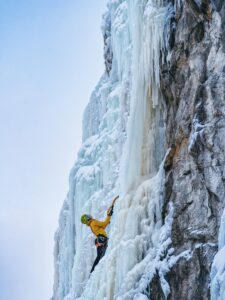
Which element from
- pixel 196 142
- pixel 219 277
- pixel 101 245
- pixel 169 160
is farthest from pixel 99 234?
pixel 219 277

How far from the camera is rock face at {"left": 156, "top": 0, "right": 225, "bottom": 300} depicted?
40.3 feet

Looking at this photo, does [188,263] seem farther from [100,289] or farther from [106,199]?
[106,199]

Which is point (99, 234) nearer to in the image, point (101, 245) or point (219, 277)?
point (101, 245)

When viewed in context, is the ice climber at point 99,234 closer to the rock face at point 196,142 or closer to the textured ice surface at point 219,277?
the rock face at point 196,142

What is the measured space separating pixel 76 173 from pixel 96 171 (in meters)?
1.20

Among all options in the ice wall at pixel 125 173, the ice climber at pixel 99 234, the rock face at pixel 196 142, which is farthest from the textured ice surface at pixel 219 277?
the ice climber at pixel 99 234

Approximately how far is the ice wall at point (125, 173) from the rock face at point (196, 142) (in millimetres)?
468

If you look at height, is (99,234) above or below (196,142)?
below

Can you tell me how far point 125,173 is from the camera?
15164 millimetres

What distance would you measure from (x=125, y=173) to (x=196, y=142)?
8.78ft

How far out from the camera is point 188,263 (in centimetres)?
1241

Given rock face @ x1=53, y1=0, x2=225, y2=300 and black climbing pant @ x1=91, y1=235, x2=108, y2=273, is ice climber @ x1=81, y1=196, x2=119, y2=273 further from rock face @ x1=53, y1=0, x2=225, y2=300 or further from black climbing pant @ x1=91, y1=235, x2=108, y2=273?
rock face @ x1=53, y1=0, x2=225, y2=300

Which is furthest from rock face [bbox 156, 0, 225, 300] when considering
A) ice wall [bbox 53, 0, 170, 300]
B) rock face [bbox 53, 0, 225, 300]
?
ice wall [bbox 53, 0, 170, 300]

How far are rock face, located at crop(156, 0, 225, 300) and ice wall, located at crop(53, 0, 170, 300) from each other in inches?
18.4
